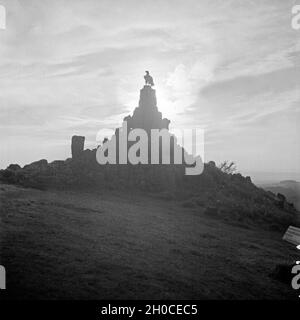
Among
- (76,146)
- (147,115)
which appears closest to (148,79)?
(147,115)

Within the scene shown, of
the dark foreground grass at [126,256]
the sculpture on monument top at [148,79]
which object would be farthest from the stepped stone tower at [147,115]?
the dark foreground grass at [126,256]

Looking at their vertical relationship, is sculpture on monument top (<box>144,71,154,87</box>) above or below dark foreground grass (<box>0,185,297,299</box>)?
above

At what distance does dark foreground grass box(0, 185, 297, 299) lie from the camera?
41.4 feet

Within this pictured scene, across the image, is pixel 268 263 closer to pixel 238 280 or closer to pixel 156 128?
pixel 238 280

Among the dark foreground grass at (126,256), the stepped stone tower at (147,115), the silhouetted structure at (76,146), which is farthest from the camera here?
the stepped stone tower at (147,115)

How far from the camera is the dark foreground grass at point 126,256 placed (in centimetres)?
1261

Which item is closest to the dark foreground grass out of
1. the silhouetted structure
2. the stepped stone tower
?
the silhouetted structure

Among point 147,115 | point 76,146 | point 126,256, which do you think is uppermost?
point 147,115

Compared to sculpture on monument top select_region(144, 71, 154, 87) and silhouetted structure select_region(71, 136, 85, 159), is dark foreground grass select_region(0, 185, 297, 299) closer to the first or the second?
silhouetted structure select_region(71, 136, 85, 159)

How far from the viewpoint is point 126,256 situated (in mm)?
17094

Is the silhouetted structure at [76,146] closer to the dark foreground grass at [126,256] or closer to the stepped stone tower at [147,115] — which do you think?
the stepped stone tower at [147,115]

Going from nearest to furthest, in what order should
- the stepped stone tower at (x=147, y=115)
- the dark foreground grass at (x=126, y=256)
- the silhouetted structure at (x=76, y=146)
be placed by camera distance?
the dark foreground grass at (x=126, y=256) < the silhouetted structure at (x=76, y=146) < the stepped stone tower at (x=147, y=115)

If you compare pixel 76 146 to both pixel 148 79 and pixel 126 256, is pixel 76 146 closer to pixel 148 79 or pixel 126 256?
pixel 148 79

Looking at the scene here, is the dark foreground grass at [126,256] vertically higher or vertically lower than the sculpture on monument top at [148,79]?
lower
